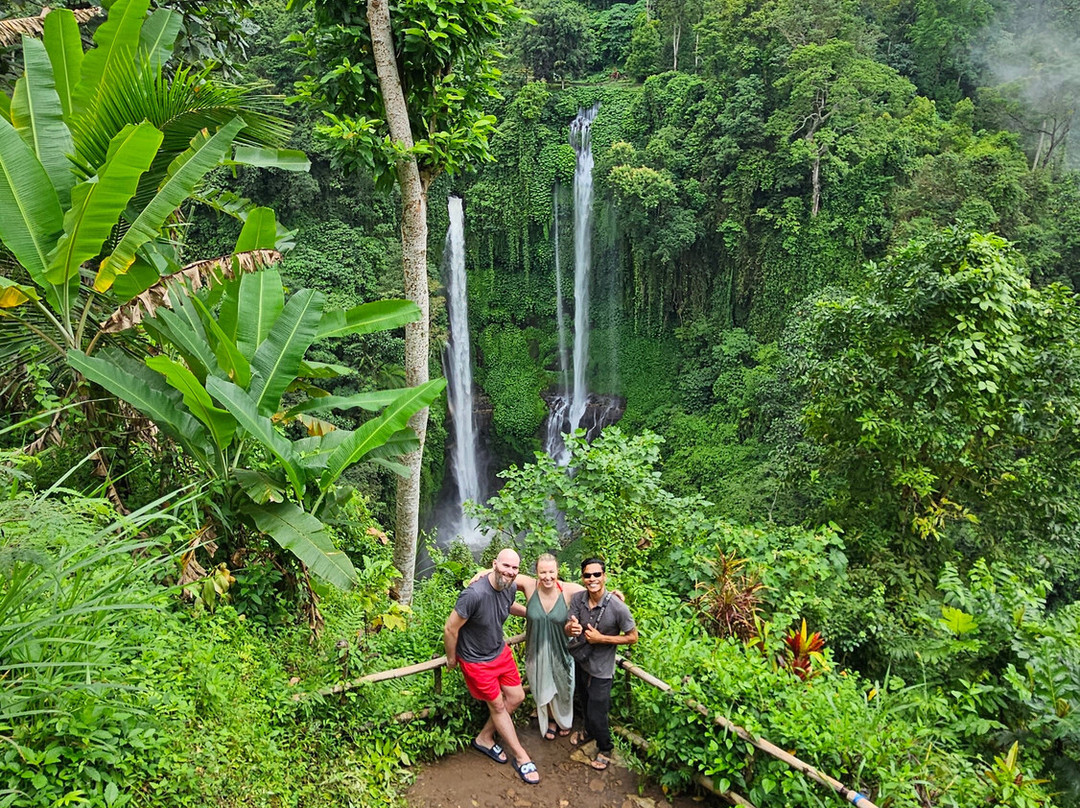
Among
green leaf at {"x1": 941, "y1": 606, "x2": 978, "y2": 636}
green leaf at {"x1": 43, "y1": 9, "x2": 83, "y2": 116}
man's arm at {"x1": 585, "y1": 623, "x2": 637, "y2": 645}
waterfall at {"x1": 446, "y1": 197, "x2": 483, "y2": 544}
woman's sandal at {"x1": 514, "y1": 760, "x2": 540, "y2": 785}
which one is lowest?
waterfall at {"x1": 446, "y1": 197, "x2": 483, "y2": 544}

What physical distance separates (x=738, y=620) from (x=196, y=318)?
3.23 meters

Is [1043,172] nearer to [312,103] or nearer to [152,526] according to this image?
[312,103]

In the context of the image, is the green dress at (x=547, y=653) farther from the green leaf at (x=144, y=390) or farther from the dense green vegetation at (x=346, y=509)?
the green leaf at (x=144, y=390)

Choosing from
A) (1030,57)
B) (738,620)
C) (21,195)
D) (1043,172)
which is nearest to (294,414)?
(21,195)

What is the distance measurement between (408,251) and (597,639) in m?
2.71

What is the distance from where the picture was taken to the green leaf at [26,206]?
2832mm

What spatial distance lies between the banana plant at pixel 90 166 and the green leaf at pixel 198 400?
0.60 m

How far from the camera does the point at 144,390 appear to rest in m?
3.01

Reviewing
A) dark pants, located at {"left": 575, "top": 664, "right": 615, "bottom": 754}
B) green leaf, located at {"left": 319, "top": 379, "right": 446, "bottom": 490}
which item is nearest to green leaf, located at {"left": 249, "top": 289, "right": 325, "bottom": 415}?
green leaf, located at {"left": 319, "top": 379, "right": 446, "bottom": 490}

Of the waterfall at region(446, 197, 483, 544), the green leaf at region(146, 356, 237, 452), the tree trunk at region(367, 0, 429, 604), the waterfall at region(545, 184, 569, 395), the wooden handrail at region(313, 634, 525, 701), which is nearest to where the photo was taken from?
the green leaf at region(146, 356, 237, 452)

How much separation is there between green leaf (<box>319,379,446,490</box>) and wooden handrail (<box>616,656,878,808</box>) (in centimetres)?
169

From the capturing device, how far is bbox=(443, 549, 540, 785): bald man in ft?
9.70

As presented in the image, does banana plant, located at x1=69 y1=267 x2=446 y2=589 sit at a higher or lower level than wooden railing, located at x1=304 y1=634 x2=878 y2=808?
higher

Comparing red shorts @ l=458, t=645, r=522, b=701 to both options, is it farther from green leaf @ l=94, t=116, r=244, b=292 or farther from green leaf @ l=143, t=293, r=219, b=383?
green leaf @ l=94, t=116, r=244, b=292
